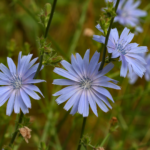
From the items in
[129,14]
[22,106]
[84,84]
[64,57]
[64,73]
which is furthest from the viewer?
[64,57]

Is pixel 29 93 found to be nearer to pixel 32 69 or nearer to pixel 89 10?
pixel 32 69

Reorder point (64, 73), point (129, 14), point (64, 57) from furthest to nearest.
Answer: point (64, 57) < point (129, 14) < point (64, 73)

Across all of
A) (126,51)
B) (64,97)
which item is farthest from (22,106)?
(126,51)

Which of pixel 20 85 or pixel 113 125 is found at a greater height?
pixel 20 85

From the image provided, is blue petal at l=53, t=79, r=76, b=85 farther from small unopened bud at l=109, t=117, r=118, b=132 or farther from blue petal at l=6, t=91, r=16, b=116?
small unopened bud at l=109, t=117, r=118, b=132

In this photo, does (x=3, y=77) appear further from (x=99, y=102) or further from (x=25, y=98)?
(x=99, y=102)

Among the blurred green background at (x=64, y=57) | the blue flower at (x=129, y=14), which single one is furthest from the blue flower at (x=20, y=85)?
the blue flower at (x=129, y=14)
